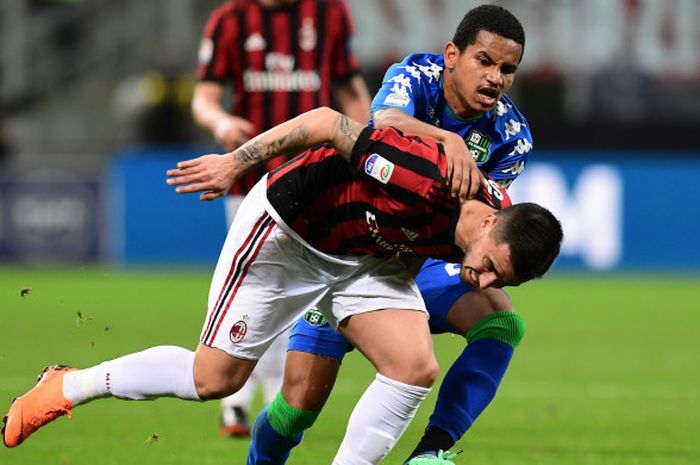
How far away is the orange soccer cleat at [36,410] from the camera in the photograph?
5531 millimetres

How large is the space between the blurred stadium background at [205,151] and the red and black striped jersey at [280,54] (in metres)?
5.09

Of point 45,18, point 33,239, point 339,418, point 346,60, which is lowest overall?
point 33,239

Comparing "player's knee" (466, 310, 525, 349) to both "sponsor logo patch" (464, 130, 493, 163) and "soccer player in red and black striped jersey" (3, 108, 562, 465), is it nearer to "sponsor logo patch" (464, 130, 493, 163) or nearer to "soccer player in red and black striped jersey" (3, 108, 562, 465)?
"soccer player in red and black striped jersey" (3, 108, 562, 465)

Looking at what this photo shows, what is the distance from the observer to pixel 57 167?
63.3ft

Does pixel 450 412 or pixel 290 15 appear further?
pixel 290 15

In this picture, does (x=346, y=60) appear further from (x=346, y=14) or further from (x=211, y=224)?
(x=211, y=224)

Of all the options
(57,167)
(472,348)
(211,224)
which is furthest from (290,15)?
(57,167)

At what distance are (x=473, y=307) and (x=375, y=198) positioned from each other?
0.88 m

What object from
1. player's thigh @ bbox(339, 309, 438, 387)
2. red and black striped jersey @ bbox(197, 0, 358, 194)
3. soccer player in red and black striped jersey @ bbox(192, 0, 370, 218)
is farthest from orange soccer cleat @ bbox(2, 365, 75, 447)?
red and black striped jersey @ bbox(197, 0, 358, 194)

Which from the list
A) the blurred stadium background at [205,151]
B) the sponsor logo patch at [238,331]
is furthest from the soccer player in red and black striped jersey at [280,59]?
the blurred stadium background at [205,151]

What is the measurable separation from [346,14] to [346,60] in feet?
0.86

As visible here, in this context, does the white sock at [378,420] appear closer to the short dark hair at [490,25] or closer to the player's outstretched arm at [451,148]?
the player's outstretched arm at [451,148]

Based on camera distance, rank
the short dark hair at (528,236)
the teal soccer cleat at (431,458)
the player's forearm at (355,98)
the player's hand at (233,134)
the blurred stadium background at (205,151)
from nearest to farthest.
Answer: the short dark hair at (528,236) → the teal soccer cleat at (431,458) → the player's hand at (233,134) → the player's forearm at (355,98) → the blurred stadium background at (205,151)

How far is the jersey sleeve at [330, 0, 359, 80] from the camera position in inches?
314
